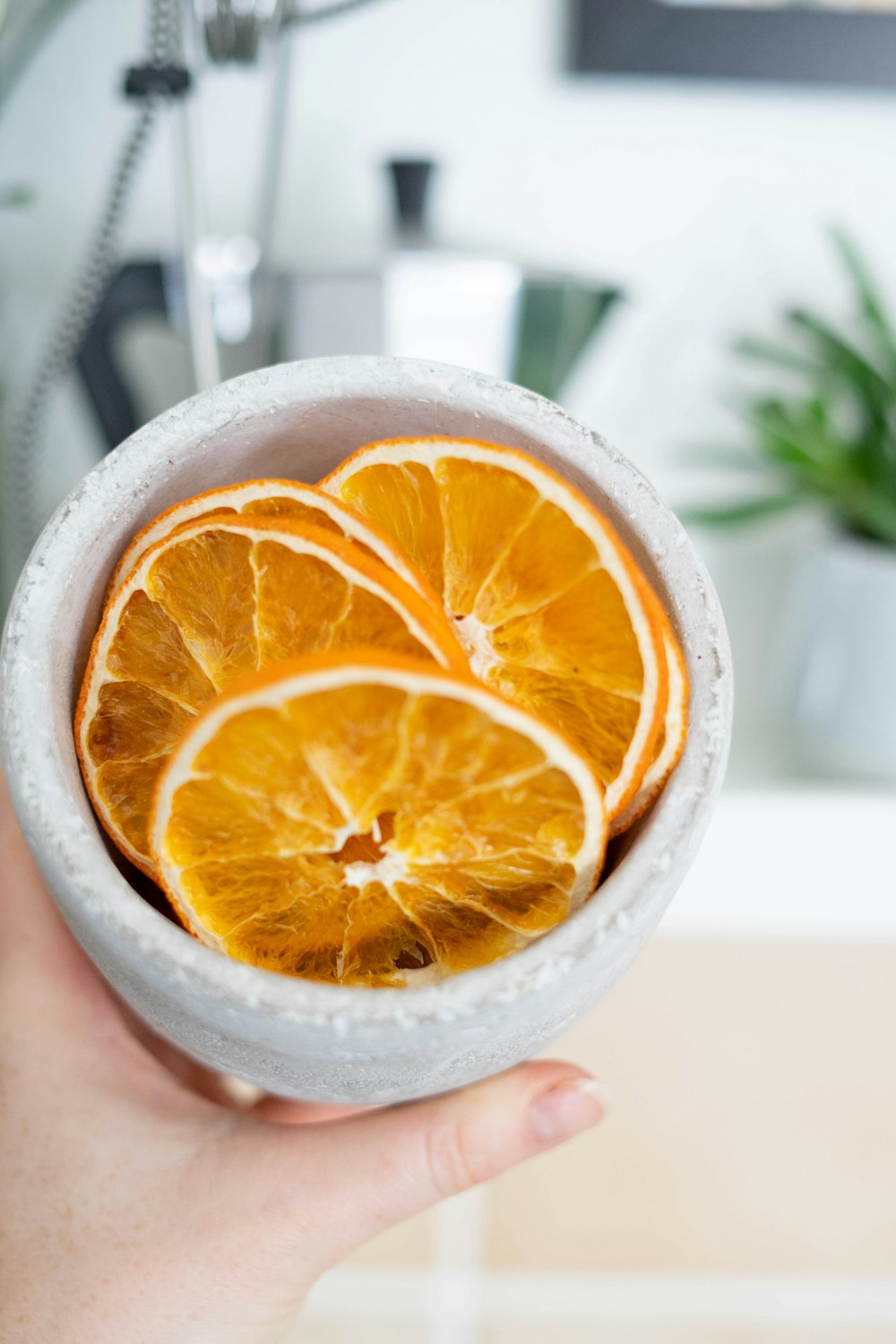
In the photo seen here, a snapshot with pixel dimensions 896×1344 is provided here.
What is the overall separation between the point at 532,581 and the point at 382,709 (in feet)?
0.24

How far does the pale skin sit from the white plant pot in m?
0.49

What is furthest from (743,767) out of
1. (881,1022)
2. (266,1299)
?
(266,1299)

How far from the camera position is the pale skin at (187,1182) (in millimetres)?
351

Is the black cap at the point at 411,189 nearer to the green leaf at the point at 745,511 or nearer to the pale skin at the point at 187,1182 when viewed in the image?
the green leaf at the point at 745,511

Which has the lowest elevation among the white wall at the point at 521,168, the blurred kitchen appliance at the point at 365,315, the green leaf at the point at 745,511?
the green leaf at the point at 745,511

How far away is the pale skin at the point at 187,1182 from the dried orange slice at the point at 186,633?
0.42ft

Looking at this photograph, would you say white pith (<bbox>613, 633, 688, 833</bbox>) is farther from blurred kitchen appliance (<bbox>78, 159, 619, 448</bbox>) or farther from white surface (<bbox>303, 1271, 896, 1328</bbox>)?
white surface (<bbox>303, 1271, 896, 1328</bbox>)

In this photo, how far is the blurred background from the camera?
70 centimetres

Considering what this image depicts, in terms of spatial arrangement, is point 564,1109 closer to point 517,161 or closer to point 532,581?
point 532,581

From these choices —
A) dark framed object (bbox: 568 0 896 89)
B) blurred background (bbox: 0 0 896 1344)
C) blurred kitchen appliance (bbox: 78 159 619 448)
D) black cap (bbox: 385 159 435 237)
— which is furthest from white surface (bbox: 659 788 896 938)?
dark framed object (bbox: 568 0 896 89)

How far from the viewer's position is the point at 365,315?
0.64 metres

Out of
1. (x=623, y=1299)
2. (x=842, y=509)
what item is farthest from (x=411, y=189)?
(x=623, y=1299)

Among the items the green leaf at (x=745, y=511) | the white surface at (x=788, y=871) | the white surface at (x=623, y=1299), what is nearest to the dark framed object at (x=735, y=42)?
the green leaf at (x=745, y=511)

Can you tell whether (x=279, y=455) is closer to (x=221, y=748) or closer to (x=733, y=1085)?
(x=221, y=748)
